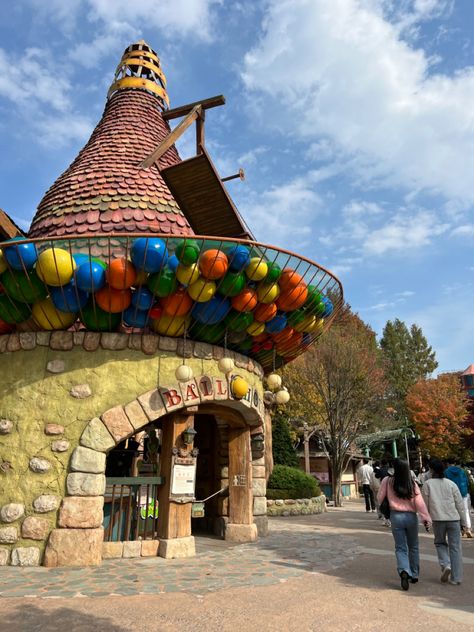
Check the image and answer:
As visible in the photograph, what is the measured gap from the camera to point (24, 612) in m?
3.96

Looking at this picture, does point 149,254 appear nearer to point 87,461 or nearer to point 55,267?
point 55,267

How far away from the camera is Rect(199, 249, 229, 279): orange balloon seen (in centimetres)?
640

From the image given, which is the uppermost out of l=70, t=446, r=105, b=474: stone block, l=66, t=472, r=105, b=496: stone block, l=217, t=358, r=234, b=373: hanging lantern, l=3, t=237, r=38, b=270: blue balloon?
l=3, t=237, r=38, b=270: blue balloon

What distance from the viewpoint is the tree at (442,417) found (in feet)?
93.3

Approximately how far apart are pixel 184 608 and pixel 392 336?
4237 cm

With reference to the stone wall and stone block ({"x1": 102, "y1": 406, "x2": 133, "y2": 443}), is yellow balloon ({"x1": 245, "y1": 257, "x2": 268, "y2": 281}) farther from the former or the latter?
stone block ({"x1": 102, "y1": 406, "x2": 133, "y2": 443})

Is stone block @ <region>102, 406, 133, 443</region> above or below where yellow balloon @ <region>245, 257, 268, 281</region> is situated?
below

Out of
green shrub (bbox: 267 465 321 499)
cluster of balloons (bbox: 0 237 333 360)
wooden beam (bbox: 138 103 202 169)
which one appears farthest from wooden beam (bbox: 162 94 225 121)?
green shrub (bbox: 267 465 321 499)

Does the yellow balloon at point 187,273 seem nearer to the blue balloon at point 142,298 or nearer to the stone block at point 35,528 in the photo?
→ the blue balloon at point 142,298

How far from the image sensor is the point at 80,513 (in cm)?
602

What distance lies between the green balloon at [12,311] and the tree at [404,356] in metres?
36.2

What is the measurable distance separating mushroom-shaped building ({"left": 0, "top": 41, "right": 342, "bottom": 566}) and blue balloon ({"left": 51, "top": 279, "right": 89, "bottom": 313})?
2 centimetres

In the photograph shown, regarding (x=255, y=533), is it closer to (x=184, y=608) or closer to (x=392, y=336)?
(x=184, y=608)

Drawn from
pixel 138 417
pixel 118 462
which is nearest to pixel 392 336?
pixel 118 462
